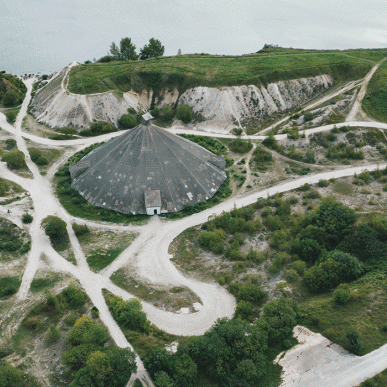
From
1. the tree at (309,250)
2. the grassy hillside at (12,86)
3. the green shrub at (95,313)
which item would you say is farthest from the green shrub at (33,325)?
the grassy hillside at (12,86)

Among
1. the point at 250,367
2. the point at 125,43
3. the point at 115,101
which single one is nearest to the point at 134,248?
the point at 250,367

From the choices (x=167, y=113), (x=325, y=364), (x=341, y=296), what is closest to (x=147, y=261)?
(x=341, y=296)

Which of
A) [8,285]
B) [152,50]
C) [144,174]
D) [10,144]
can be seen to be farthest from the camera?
[152,50]

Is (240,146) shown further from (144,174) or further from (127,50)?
(127,50)

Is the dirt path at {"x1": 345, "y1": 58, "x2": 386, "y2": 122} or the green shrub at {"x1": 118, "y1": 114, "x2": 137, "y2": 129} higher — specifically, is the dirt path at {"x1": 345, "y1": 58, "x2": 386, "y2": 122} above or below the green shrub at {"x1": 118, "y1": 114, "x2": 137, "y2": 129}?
above

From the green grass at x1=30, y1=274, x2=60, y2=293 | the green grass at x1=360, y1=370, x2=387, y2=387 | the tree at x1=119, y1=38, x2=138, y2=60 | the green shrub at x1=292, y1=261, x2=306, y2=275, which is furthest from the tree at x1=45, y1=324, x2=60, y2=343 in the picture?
the tree at x1=119, y1=38, x2=138, y2=60

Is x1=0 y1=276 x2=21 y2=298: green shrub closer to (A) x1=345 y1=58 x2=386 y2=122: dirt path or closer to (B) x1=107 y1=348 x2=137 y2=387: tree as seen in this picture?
(B) x1=107 y1=348 x2=137 y2=387: tree
